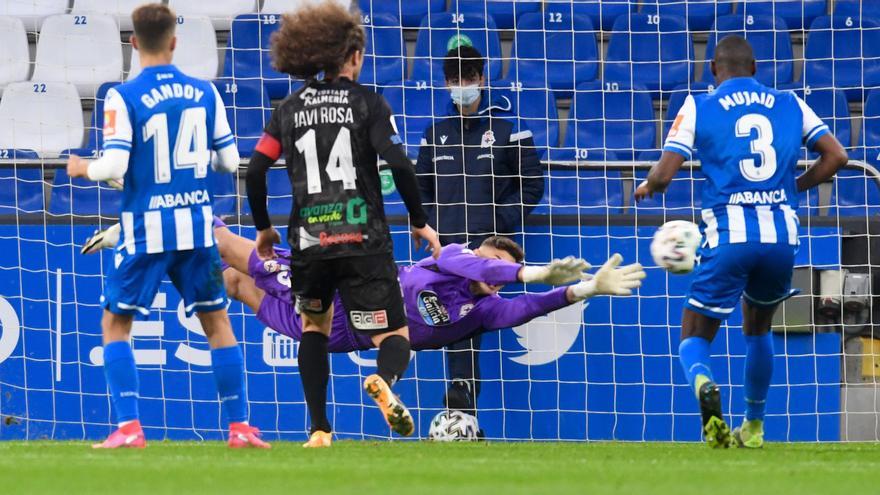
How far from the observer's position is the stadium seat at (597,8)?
38.1ft

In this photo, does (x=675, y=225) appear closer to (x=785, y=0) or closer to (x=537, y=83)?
(x=537, y=83)

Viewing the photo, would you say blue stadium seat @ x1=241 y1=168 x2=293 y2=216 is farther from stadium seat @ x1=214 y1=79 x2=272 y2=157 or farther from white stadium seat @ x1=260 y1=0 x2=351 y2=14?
white stadium seat @ x1=260 y1=0 x2=351 y2=14

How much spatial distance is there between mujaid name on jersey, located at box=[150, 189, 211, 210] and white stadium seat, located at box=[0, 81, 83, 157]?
4.56 m

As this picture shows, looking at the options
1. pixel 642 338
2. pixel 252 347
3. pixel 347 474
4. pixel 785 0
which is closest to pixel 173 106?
pixel 347 474

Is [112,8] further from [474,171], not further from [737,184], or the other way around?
[737,184]

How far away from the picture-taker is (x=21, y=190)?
396 inches

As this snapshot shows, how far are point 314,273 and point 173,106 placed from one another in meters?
0.97

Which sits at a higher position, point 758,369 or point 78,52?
point 78,52

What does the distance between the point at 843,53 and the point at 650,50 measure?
1.43 m

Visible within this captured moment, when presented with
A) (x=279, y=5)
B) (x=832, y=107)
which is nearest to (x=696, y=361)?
(x=832, y=107)

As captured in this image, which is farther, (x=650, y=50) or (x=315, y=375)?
(x=650, y=50)

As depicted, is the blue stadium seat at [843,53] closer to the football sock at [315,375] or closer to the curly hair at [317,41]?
the curly hair at [317,41]

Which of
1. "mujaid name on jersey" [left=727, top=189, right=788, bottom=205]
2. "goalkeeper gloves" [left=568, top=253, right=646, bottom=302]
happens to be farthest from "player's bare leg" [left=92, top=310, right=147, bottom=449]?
"mujaid name on jersey" [left=727, top=189, right=788, bottom=205]

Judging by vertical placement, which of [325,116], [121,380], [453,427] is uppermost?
[325,116]
